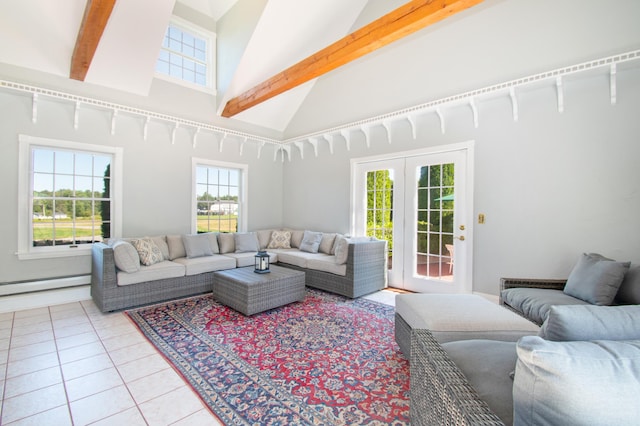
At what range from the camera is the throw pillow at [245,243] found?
5.19 meters

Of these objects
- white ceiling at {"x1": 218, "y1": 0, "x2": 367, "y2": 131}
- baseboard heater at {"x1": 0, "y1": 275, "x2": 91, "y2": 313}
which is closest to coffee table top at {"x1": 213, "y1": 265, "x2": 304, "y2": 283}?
baseboard heater at {"x1": 0, "y1": 275, "x2": 91, "y2": 313}

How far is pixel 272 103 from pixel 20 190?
164 inches

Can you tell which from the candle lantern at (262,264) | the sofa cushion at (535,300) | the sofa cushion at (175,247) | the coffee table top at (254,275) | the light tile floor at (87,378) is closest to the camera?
the light tile floor at (87,378)

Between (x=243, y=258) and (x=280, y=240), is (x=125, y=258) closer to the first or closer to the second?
(x=243, y=258)

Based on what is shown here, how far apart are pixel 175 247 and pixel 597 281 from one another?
16.8 ft

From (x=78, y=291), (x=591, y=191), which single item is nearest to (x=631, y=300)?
(x=591, y=191)

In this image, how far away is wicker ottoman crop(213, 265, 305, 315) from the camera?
3.37 metres

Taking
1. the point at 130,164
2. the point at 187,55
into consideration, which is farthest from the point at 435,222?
the point at 187,55

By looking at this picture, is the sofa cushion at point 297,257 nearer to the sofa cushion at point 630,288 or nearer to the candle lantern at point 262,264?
the candle lantern at point 262,264

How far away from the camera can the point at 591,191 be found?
3059mm

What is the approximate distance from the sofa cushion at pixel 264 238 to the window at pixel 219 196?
1.55ft

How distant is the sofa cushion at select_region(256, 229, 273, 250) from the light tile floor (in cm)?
281

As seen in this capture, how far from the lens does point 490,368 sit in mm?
1323

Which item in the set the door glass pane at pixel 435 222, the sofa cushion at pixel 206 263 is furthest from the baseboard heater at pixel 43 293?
the door glass pane at pixel 435 222
